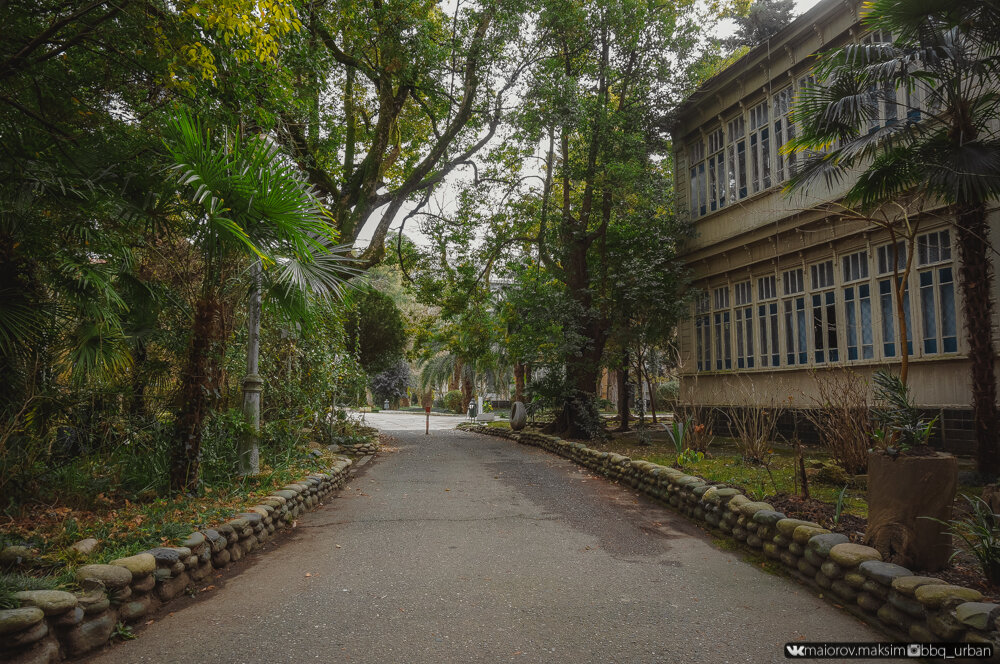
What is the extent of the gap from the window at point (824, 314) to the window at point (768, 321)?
1.08m

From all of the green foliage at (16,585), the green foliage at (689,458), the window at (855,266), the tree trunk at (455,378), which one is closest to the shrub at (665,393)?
the tree trunk at (455,378)

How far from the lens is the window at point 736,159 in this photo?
14430 millimetres

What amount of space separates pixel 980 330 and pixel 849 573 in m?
5.15

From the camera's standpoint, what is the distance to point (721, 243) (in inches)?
585

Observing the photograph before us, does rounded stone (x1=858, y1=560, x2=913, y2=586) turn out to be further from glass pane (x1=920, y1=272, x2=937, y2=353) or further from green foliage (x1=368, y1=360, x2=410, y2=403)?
green foliage (x1=368, y1=360, x2=410, y2=403)

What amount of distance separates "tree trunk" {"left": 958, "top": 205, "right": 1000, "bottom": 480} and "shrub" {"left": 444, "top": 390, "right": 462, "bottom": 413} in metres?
36.7

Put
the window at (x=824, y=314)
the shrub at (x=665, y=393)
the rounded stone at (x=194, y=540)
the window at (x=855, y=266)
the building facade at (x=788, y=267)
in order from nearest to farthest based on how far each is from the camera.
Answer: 1. the rounded stone at (x=194, y=540)
2. the building facade at (x=788, y=267)
3. the window at (x=855, y=266)
4. the window at (x=824, y=314)
5. the shrub at (x=665, y=393)

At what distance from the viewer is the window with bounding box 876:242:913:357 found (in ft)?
34.9

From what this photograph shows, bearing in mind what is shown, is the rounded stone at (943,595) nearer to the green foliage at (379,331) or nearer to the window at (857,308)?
the window at (857,308)

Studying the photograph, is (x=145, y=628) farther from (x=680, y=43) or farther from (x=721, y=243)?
(x=680, y=43)

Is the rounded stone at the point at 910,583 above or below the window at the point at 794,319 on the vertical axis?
below

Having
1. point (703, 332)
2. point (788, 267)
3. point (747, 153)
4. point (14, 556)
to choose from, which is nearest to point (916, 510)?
point (14, 556)

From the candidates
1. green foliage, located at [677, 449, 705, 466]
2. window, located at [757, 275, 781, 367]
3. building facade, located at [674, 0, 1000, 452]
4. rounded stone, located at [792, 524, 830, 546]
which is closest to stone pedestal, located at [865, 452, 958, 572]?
rounded stone, located at [792, 524, 830, 546]

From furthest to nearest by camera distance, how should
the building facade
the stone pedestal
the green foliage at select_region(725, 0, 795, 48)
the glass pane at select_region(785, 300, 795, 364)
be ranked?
the green foliage at select_region(725, 0, 795, 48)
the glass pane at select_region(785, 300, 795, 364)
the building facade
the stone pedestal
